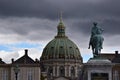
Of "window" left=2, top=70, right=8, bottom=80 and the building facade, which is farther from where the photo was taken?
"window" left=2, top=70, right=8, bottom=80

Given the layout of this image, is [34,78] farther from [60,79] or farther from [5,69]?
[60,79]

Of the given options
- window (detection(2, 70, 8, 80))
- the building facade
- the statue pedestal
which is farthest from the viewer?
window (detection(2, 70, 8, 80))

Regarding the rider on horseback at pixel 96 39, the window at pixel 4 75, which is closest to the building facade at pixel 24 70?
the window at pixel 4 75

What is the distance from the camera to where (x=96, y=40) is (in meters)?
56.1

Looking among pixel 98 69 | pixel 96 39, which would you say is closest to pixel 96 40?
pixel 96 39

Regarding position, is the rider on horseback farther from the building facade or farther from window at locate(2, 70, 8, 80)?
window at locate(2, 70, 8, 80)

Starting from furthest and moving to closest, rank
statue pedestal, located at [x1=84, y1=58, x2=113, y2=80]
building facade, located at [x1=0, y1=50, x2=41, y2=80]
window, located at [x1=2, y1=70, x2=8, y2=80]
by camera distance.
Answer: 1. window, located at [x1=2, y1=70, x2=8, y2=80]
2. building facade, located at [x1=0, y1=50, x2=41, y2=80]
3. statue pedestal, located at [x1=84, y1=58, x2=113, y2=80]

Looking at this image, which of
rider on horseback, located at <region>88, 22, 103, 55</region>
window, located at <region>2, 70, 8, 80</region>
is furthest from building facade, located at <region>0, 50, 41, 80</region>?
rider on horseback, located at <region>88, 22, 103, 55</region>

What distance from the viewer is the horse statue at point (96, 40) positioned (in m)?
56.1

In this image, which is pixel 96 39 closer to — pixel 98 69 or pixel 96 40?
pixel 96 40

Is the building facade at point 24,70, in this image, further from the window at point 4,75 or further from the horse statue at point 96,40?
the horse statue at point 96,40

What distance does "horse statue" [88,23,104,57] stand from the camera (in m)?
56.1

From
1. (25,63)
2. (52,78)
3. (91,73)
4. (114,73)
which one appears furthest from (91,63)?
(52,78)

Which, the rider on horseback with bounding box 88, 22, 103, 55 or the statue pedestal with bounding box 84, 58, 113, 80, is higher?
the rider on horseback with bounding box 88, 22, 103, 55
